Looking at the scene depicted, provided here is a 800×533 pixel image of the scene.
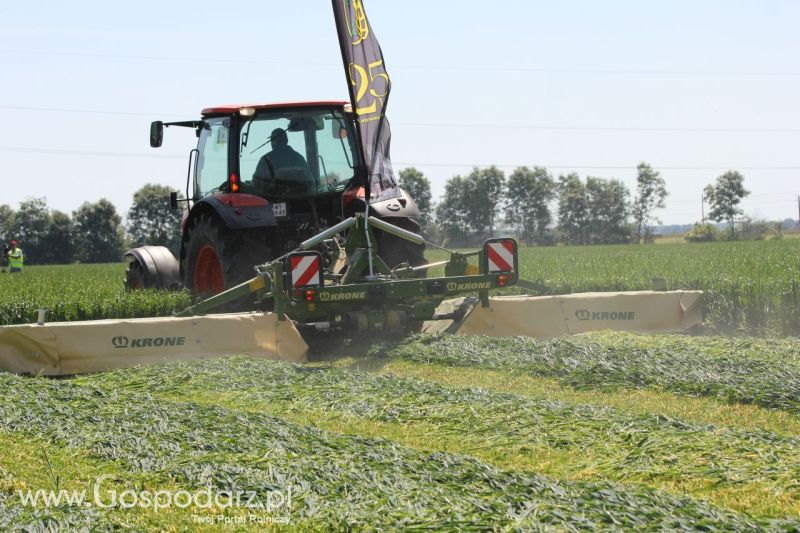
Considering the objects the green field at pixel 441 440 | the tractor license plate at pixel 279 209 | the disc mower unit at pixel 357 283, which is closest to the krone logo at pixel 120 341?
the green field at pixel 441 440

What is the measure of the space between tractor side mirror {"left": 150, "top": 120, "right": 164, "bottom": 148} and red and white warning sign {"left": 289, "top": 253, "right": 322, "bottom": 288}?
7.76ft

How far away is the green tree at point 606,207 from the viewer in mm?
68562

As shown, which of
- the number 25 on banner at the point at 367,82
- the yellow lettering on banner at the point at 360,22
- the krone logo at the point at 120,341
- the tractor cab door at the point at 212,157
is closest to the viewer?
the krone logo at the point at 120,341

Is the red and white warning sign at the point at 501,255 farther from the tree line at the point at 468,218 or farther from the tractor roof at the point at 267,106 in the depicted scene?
the tree line at the point at 468,218

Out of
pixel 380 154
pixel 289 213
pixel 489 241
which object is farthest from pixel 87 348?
pixel 489 241

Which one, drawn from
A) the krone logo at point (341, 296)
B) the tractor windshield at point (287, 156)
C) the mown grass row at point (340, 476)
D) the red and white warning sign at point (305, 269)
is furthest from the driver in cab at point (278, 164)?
the mown grass row at point (340, 476)

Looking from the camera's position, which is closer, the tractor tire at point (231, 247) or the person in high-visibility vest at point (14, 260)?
the tractor tire at point (231, 247)

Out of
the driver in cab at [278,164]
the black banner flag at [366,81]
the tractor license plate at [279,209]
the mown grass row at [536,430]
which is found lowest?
the mown grass row at [536,430]

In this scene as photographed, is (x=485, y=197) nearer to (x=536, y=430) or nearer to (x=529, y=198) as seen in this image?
(x=529, y=198)

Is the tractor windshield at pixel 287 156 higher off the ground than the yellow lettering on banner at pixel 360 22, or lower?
lower

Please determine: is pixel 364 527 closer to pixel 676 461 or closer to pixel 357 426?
pixel 676 461

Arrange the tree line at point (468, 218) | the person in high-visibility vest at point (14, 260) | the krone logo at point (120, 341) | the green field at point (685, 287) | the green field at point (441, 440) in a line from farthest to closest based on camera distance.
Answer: the tree line at point (468, 218) → the person in high-visibility vest at point (14, 260) → the green field at point (685, 287) → the krone logo at point (120, 341) → the green field at point (441, 440)

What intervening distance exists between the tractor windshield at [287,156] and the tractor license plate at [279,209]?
0.42 feet

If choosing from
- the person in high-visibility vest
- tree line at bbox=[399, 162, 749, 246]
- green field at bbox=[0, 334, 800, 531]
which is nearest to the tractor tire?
green field at bbox=[0, 334, 800, 531]
